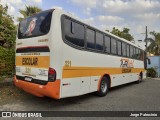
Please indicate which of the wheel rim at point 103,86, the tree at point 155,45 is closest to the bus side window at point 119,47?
the wheel rim at point 103,86

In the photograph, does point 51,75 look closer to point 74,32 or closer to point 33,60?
point 33,60

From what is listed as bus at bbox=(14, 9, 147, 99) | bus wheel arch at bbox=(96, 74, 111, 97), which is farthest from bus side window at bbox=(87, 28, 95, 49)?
bus wheel arch at bbox=(96, 74, 111, 97)

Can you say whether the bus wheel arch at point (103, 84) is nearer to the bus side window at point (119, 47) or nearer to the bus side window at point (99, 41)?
the bus side window at point (99, 41)

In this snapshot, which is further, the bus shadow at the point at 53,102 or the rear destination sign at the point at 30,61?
the bus shadow at the point at 53,102

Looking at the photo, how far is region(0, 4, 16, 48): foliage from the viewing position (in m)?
12.1

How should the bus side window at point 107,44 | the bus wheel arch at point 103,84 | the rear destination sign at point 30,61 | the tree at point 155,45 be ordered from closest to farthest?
the rear destination sign at point 30,61 < the bus wheel arch at point 103,84 < the bus side window at point 107,44 < the tree at point 155,45

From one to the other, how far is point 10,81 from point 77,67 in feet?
13.7

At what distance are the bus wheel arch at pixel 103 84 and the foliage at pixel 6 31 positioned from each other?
257 inches

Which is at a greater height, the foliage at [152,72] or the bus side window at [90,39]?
the bus side window at [90,39]

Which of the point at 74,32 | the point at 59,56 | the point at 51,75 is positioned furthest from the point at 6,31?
the point at 51,75

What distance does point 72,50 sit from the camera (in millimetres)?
6512

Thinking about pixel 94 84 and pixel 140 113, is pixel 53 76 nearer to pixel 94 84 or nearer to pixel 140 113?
pixel 94 84

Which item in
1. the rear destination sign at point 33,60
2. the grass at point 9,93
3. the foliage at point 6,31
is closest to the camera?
the rear destination sign at point 33,60

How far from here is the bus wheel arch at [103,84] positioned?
8492 millimetres
